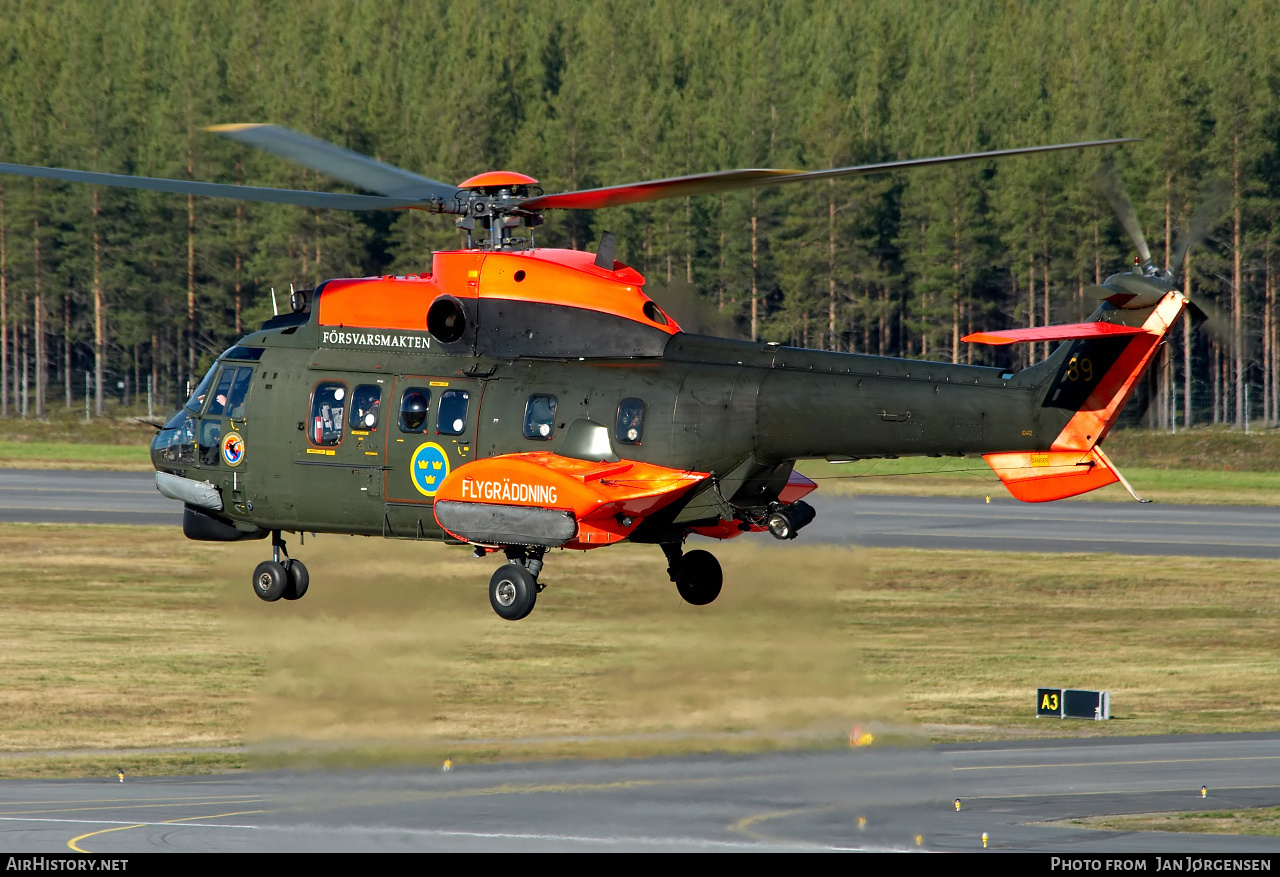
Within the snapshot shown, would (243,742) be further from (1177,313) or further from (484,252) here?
(1177,313)

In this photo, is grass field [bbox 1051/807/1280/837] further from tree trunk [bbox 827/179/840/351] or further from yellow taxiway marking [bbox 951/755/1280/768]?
tree trunk [bbox 827/179/840/351]

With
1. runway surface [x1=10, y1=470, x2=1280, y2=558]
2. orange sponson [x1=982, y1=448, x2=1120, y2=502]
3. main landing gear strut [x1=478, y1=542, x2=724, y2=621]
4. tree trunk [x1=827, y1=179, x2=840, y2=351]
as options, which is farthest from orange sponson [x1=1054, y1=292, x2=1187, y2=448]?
tree trunk [x1=827, y1=179, x2=840, y2=351]

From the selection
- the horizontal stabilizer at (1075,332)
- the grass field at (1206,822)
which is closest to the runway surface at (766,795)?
the grass field at (1206,822)

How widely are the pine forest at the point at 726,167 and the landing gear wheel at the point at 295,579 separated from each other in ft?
250

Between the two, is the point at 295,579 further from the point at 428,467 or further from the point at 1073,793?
the point at 1073,793

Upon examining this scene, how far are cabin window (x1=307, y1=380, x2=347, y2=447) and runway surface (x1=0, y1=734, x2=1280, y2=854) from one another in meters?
27.3

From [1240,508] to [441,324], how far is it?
6208 centimetres

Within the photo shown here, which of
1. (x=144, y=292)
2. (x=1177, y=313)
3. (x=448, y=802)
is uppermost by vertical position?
(x=144, y=292)

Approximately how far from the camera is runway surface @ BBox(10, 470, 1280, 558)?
6712 centimetres

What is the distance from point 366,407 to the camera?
78.9 feet

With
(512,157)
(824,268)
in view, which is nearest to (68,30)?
(512,157)

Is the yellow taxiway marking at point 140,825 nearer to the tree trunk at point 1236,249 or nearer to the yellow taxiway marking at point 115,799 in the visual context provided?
the yellow taxiway marking at point 115,799

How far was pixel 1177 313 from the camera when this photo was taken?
20.8m

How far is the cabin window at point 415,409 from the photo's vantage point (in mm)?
23594
